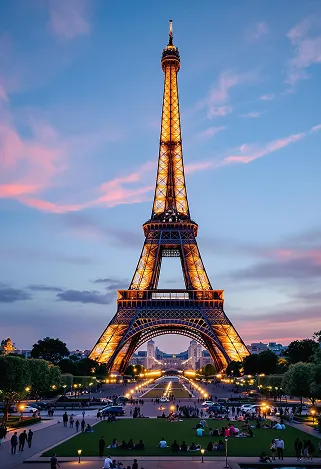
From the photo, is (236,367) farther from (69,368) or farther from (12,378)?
(12,378)

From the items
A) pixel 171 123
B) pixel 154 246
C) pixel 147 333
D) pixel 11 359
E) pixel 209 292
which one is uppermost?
pixel 171 123

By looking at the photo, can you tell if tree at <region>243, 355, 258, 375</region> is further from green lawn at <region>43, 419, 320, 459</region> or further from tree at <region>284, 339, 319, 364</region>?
green lawn at <region>43, 419, 320, 459</region>

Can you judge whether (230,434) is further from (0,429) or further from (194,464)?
(0,429)

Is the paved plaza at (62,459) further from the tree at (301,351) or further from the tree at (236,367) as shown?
the tree at (301,351)

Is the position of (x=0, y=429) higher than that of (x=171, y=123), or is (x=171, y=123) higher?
(x=171, y=123)

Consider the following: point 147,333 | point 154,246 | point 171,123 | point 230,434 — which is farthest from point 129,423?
point 171,123

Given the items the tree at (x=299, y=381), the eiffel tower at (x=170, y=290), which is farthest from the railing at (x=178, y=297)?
the tree at (x=299, y=381)
